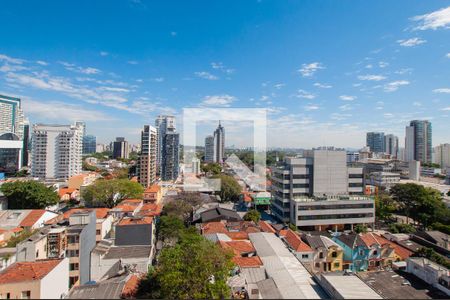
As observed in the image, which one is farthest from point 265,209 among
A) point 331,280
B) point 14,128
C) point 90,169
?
point 14,128

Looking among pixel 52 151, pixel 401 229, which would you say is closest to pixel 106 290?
pixel 401 229

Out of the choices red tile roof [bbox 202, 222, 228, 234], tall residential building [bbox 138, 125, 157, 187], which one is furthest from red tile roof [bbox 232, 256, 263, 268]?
tall residential building [bbox 138, 125, 157, 187]

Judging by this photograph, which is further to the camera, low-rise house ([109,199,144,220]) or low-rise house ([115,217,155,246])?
low-rise house ([109,199,144,220])

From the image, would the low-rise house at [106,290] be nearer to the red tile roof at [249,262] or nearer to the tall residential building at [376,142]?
the red tile roof at [249,262]

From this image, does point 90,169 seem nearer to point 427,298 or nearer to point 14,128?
point 14,128

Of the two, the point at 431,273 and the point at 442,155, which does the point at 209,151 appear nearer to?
the point at 431,273

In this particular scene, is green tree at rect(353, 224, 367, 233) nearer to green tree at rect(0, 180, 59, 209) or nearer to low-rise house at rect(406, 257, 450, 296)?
low-rise house at rect(406, 257, 450, 296)
